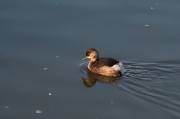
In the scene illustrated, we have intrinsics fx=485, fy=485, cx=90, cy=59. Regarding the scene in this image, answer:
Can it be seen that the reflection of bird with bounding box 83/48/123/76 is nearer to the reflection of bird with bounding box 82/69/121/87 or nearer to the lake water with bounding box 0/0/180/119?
the reflection of bird with bounding box 82/69/121/87

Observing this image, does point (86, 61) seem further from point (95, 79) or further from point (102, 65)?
point (95, 79)

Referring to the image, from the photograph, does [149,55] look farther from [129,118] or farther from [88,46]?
[129,118]

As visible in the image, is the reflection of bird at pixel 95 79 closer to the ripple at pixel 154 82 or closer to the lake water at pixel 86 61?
the lake water at pixel 86 61

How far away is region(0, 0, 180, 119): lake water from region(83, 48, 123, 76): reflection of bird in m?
0.20

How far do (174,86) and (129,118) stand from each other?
5.31ft

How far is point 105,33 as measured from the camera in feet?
39.8

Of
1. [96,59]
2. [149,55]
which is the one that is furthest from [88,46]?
[149,55]

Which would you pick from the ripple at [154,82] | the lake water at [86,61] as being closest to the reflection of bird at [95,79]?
the lake water at [86,61]

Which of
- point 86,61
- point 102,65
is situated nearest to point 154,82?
point 102,65

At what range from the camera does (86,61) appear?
1161 centimetres

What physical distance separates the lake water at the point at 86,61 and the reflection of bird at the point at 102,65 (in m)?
0.20

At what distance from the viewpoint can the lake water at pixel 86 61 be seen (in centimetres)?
916

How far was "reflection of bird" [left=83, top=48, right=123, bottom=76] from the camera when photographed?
35.1ft

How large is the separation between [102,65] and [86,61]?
2.46ft
